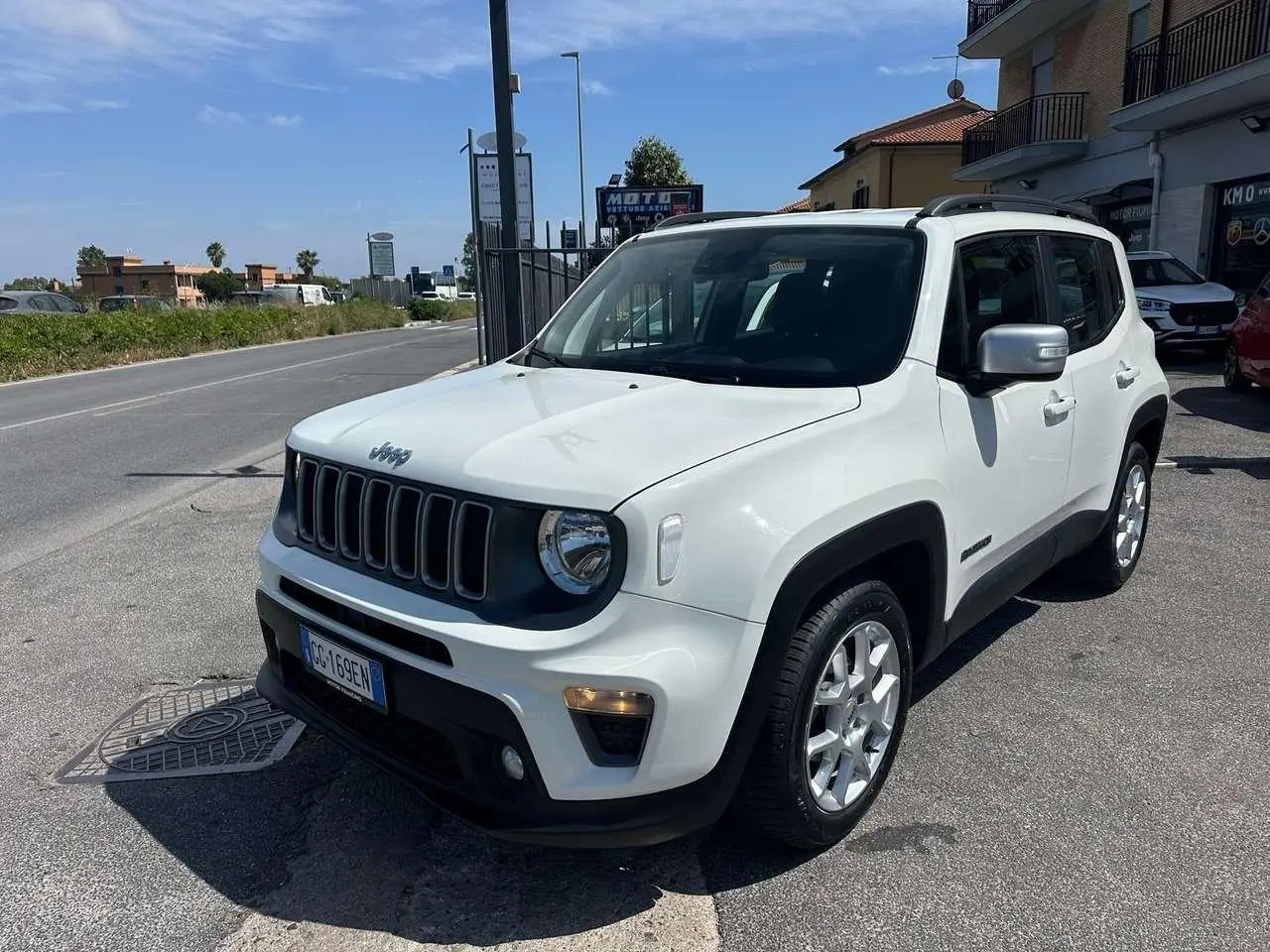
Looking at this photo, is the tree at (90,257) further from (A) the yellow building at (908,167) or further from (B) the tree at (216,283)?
(A) the yellow building at (908,167)

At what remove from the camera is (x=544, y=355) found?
12.9 feet

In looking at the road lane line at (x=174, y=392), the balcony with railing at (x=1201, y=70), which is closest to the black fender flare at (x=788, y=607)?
the road lane line at (x=174, y=392)

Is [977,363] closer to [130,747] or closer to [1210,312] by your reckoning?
[130,747]

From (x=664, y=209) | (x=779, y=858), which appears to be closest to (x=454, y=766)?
(x=779, y=858)

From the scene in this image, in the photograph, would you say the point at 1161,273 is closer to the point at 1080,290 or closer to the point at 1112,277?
the point at 1112,277

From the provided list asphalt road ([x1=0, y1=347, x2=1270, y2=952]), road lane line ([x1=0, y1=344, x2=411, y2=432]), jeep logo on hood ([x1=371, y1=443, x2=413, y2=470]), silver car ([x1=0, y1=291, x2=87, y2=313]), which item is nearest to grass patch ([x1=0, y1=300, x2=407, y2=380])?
silver car ([x1=0, y1=291, x2=87, y2=313])

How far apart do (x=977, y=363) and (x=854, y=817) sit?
1.50 meters

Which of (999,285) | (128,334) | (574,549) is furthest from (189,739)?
(128,334)

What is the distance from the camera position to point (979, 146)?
26.8 m

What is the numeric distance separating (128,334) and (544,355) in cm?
2306

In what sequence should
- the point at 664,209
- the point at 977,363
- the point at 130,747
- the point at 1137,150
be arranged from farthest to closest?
the point at 1137,150 → the point at 664,209 → the point at 130,747 → the point at 977,363

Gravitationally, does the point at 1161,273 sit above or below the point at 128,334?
above

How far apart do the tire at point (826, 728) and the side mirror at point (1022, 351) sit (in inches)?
33.7

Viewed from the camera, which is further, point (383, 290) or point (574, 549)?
point (383, 290)
